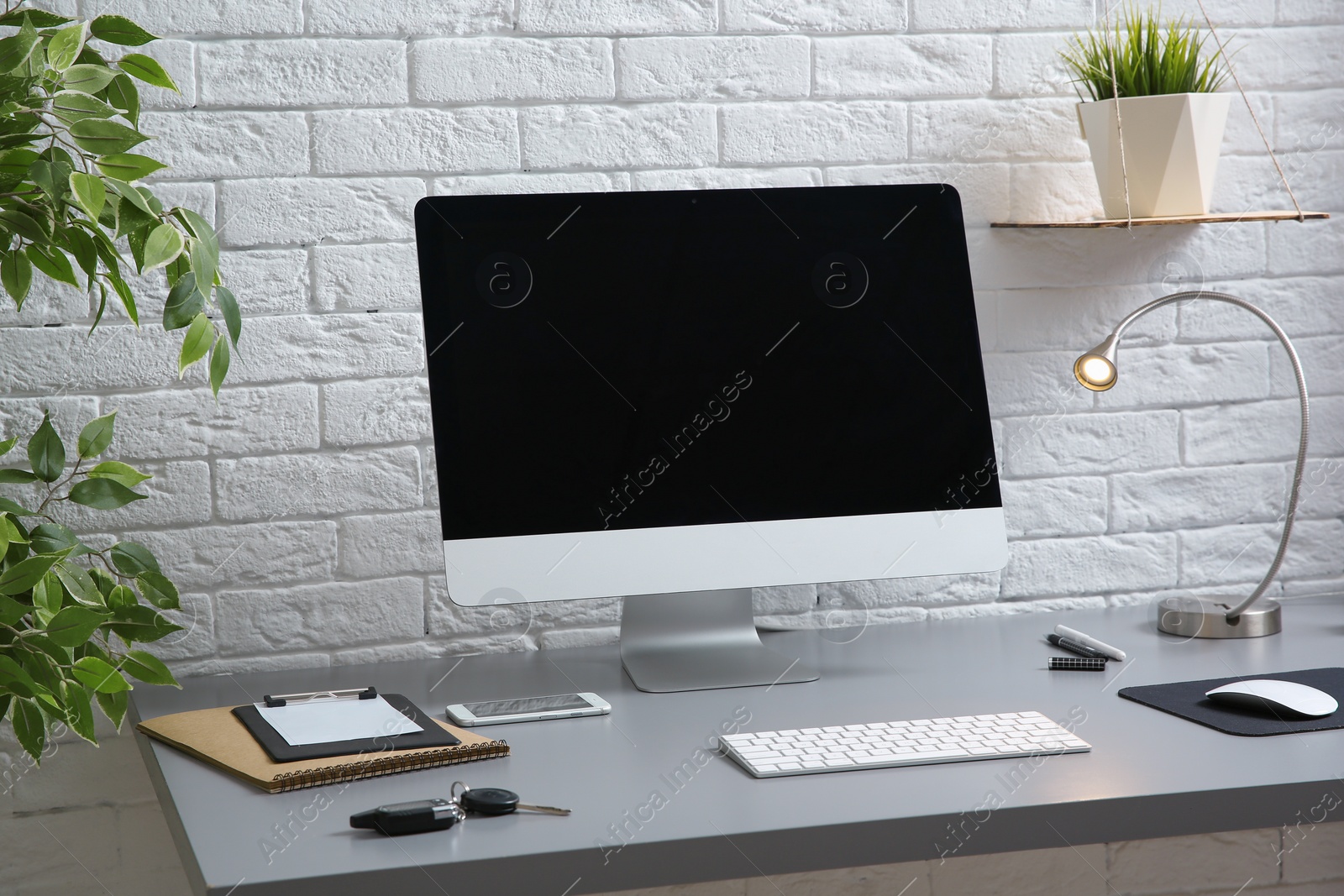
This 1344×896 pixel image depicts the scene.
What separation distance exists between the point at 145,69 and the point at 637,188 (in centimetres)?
70

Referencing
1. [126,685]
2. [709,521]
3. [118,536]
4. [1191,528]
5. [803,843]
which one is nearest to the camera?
[803,843]

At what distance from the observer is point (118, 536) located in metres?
1.49

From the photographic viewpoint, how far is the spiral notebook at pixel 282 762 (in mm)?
1048

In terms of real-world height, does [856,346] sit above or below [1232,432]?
above

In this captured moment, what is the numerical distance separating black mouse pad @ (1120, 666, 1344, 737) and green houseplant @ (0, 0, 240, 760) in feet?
3.17

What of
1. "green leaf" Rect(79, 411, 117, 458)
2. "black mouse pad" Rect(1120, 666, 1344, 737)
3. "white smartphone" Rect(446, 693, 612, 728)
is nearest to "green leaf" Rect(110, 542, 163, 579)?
"green leaf" Rect(79, 411, 117, 458)

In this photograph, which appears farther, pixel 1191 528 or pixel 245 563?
pixel 1191 528

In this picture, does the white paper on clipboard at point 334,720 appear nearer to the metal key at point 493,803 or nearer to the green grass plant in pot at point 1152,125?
the metal key at point 493,803

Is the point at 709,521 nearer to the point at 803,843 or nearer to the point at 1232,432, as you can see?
the point at 803,843

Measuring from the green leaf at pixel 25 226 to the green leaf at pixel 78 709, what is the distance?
0.37 m

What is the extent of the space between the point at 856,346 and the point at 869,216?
16cm

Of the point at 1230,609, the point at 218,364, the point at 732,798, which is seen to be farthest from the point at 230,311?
the point at 1230,609

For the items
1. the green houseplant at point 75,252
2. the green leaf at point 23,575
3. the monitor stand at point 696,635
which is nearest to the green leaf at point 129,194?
the green houseplant at point 75,252

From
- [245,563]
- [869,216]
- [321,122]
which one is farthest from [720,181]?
[245,563]
